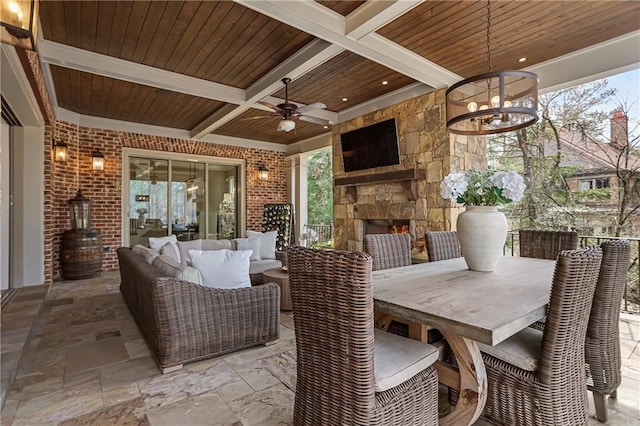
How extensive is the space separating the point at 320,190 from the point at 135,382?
1009 centimetres

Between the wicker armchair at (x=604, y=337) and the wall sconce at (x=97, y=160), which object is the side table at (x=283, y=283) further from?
the wall sconce at (x=97, y=160)

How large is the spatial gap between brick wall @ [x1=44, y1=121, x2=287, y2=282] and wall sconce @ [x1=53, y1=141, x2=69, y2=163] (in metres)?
0.12

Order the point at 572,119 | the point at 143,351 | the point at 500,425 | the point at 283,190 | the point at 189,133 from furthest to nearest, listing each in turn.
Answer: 1. the point at 283,190
2. the point at 189,133
3. the point at 572,119
4. the point at 143,351
5. the point at 500,425

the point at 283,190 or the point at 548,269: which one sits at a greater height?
the point at 283,190

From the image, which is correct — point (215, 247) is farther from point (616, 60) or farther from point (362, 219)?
point (616, 60)

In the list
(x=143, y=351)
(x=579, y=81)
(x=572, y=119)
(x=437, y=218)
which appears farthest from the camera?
(x=572, y=119)

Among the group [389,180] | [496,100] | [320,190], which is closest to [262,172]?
[389,180]

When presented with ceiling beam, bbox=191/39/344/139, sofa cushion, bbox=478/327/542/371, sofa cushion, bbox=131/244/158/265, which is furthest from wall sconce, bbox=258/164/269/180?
sofa cushion, bbox=478/327/542/371

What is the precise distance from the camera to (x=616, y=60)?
11.1ft

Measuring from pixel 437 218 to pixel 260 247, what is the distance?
2.64 metres

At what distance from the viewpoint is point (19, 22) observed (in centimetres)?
115

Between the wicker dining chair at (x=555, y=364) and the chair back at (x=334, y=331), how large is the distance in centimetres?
76

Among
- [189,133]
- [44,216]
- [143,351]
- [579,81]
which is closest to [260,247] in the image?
[143,351]

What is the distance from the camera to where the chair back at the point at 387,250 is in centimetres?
256
